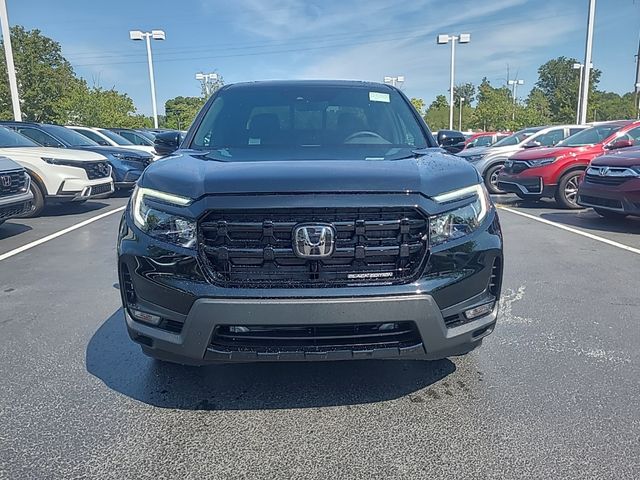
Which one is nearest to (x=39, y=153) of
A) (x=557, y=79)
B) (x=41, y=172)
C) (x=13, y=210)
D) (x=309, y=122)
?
(x=41, y=172)

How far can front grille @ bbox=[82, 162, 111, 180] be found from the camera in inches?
358

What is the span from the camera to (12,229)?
7973 mm

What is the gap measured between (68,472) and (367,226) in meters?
1.61

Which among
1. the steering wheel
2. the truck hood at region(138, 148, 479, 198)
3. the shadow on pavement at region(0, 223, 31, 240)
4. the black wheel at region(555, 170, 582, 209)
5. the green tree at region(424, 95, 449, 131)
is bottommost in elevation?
the shadow on pavement at region(0, 223, 31, 240)

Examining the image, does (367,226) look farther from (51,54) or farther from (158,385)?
(51,54)

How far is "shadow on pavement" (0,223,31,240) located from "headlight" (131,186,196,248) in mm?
5871

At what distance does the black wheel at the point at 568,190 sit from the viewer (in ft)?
31.5

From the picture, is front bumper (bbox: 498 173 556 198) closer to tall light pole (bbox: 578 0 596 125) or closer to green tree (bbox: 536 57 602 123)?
tall light pole (bbox: 578 0 596 125)

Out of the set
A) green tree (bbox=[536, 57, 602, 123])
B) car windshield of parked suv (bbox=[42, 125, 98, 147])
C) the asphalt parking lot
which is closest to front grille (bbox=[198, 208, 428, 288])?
the asphalt parking lot

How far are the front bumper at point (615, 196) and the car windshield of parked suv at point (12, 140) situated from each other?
9.18 meters

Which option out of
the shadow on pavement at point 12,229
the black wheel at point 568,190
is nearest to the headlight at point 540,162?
the black wheel at point 568,190

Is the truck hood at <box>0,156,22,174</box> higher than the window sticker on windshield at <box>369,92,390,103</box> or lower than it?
lower

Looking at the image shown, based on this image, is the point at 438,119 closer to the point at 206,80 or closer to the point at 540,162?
the point at 206,80

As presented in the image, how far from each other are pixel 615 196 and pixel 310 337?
254 inches
